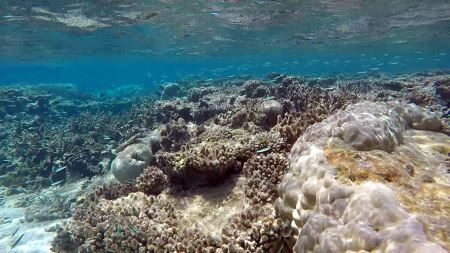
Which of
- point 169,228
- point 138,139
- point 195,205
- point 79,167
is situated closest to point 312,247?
point 169,228

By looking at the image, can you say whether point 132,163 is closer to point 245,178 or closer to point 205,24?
point 245,178

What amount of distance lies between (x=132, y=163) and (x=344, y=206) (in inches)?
289

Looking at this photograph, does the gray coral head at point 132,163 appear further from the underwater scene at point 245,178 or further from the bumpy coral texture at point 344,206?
the bumpy coral texture at point 344,206

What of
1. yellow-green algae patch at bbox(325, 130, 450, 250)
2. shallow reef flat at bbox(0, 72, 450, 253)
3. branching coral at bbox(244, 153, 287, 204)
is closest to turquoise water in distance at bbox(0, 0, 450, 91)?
shallow reef flat at bbox(0, 72, 450, 253)

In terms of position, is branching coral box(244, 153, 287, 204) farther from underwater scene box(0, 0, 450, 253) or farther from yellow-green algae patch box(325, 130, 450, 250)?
yellow-green algae patch box(325, 130, 450, 250)

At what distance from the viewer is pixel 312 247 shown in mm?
3346

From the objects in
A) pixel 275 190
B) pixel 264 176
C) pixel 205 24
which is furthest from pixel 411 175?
pixel 205 24

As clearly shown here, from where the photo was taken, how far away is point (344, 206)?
340 cm

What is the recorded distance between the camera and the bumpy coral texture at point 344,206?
2.92 metres

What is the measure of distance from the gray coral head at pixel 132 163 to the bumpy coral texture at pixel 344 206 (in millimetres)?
5792

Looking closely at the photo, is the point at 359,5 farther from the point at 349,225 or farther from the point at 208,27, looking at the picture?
the point at 349,225

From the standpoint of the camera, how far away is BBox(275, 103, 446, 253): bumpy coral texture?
2.92 m

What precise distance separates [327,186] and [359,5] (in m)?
26.8

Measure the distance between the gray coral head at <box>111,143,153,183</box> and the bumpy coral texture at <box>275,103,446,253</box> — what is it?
579 centimetres
